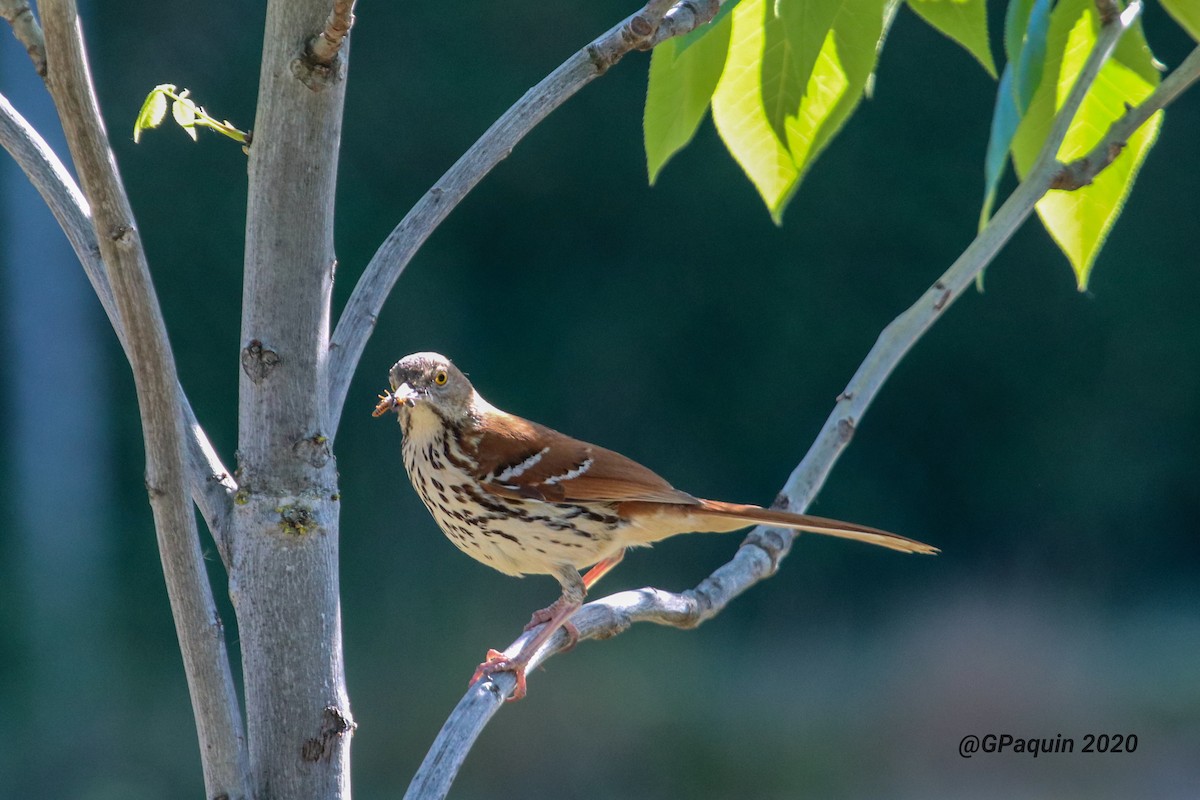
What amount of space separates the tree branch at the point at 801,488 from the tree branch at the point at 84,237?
0.39 meters

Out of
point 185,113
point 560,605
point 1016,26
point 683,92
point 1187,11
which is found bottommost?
point 185,113

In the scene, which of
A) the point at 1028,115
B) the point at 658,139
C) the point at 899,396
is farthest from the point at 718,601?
the point at 899,396

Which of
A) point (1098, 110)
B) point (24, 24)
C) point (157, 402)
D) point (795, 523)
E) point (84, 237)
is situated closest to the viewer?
point (157, 402)

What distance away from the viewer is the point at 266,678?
4.63 ft

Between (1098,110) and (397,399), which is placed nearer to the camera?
(1098,110)

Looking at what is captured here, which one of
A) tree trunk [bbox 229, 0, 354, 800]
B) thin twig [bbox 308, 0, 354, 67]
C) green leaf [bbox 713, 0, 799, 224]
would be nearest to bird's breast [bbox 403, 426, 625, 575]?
green leaf [bbox 713, 0, 799, 224]

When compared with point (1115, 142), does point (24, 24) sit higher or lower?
lower

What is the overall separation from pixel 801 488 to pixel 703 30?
782mm

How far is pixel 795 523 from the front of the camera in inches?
90.0

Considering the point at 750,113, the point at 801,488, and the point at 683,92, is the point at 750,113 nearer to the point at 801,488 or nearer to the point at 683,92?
the point at 683,92

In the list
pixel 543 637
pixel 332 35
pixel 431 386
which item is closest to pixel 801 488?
pixel 543 637

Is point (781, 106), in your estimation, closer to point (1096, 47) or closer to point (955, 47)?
point (1096, 47)

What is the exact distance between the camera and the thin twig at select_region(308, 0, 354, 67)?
1257 mm

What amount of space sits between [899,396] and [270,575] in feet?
21.7
